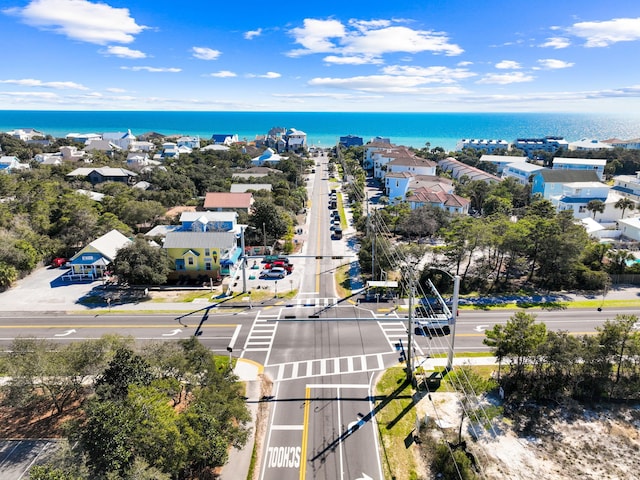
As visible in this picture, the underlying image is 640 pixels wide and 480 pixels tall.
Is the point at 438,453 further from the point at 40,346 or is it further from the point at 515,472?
the point at 40,346

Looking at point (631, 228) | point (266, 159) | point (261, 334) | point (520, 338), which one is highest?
point (266, 159)

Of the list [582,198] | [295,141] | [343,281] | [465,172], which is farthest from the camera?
[295,141]

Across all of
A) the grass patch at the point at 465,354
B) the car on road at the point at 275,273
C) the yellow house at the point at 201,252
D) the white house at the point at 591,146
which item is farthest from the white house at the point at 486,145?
the grass patch at the point at 465,354

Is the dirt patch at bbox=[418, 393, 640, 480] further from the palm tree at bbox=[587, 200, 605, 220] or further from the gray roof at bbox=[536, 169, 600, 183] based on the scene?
the gray roof at bbox=[536, 169, 600, 183]

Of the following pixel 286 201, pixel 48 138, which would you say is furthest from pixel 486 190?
pixel 48 138

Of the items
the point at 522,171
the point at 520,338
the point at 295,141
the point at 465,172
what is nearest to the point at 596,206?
the point at 522,171

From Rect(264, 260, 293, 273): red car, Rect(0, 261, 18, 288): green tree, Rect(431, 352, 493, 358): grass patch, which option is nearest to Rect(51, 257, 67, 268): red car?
Rect(0, 261, 18, 288): green tree

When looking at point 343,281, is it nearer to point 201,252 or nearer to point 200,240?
point 201,252
